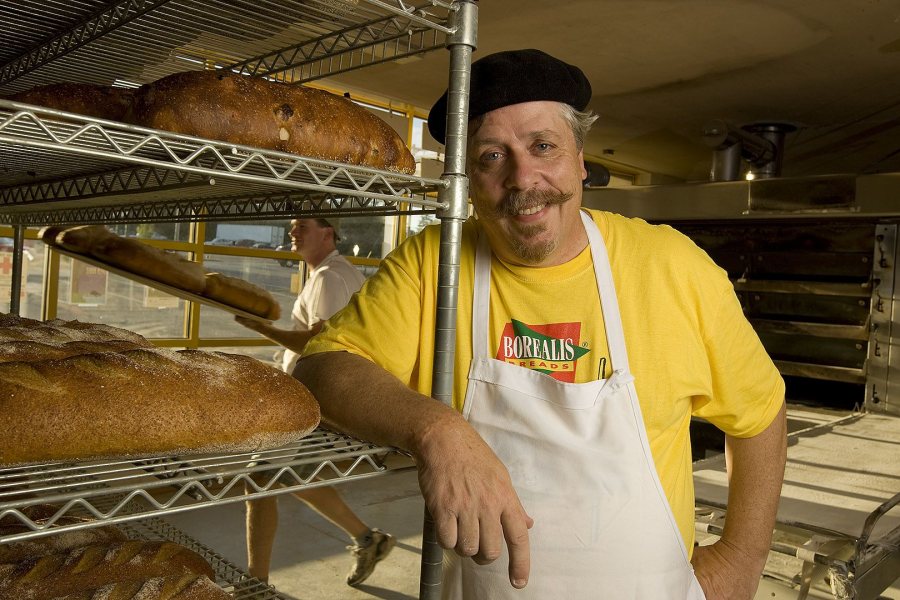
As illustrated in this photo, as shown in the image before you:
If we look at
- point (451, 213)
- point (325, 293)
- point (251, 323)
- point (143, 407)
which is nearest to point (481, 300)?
point (451, 213)

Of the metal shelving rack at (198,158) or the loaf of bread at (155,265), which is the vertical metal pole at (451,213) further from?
the loaf of bread at (155,265)

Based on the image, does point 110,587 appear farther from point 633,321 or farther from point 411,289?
point 633,321

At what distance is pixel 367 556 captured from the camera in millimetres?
3420

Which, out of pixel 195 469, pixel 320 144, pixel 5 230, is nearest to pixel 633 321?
pixel 320 144

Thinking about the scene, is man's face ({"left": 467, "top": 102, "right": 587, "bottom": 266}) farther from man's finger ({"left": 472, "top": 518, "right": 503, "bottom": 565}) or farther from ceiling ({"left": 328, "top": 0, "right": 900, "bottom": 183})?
ceiling ({"left": 328, "top": 0, "right": 900, "bottom": 183})

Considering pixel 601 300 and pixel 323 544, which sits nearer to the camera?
pixel 601 300

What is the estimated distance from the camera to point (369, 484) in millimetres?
4879

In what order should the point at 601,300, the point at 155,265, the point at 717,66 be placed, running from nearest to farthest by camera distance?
the point at 601,300 < the point at 155,265 < the point at 717,66

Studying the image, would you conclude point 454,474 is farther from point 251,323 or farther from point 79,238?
point 251,323

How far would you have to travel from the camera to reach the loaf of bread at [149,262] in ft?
6.72

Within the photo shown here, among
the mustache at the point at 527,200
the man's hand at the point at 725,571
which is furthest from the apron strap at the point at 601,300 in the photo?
the man's hand at the point at 725,571

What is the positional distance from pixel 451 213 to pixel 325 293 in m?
2.64

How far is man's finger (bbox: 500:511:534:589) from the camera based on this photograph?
91cm

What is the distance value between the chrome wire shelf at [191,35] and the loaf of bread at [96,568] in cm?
77
